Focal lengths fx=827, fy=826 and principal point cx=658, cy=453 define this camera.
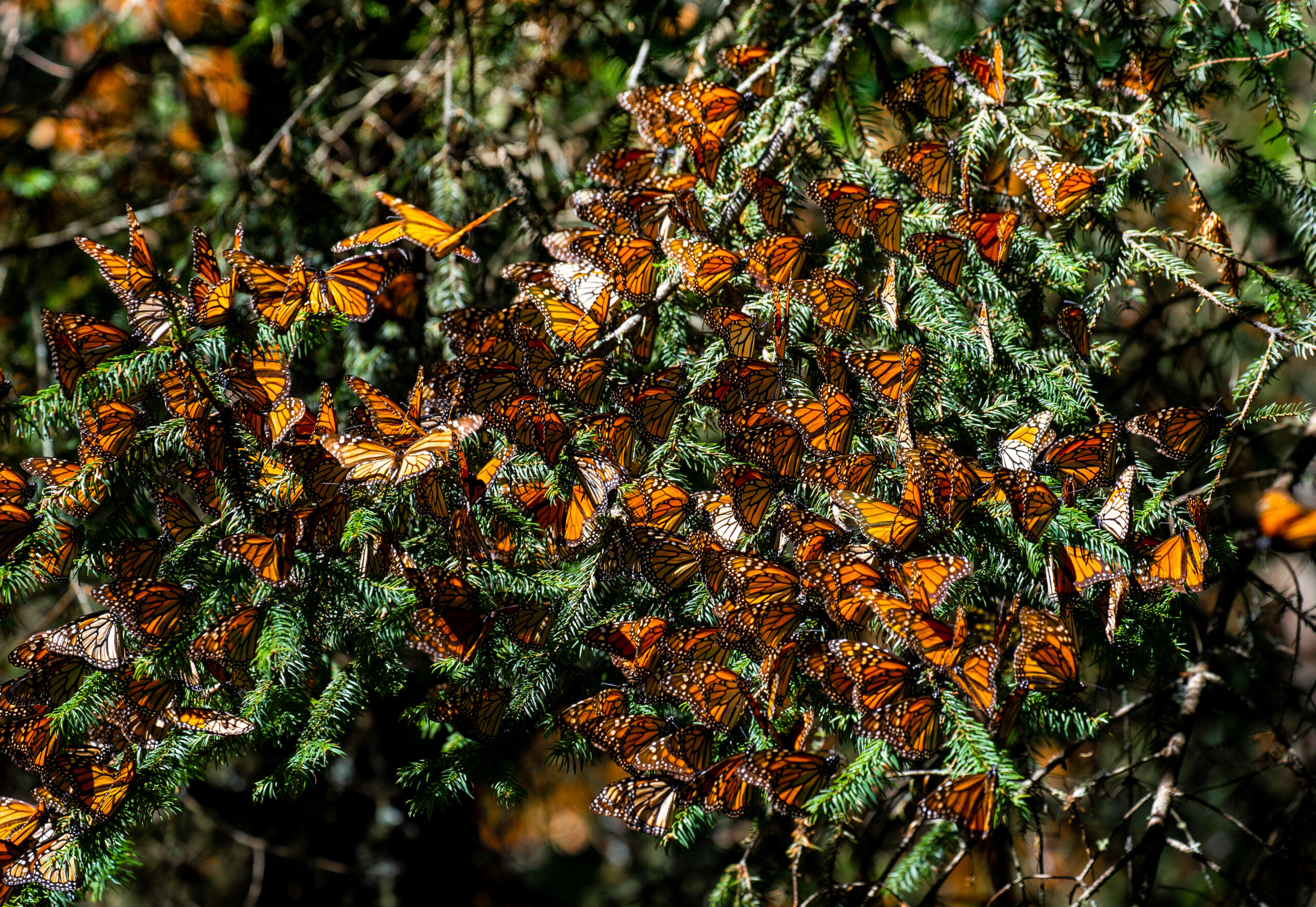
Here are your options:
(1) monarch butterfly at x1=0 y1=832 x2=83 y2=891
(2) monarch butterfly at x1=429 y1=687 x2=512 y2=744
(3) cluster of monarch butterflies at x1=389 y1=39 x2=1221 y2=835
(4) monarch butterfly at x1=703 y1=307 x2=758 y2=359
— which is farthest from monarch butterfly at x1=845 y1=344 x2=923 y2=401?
(1) monarch butterfly at x1=0 y1=832 x2=83 y2=891

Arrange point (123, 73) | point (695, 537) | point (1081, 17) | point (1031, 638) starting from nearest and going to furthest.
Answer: point (1031, 638), point (695, 537), point (1081, 17), point (123, 73)

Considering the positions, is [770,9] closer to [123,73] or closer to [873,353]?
[873,353]

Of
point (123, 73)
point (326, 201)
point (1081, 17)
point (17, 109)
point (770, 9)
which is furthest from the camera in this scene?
point (123, 73)

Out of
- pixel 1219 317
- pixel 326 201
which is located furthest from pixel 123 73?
pixel 1219 317

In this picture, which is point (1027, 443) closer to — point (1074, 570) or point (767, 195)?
point (1074, 570)

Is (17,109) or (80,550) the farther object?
(17,109)

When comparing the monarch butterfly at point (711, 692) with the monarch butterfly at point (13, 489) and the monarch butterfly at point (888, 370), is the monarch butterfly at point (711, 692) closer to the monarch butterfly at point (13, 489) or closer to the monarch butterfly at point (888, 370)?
the monarch butterfly at point (888, 370)
